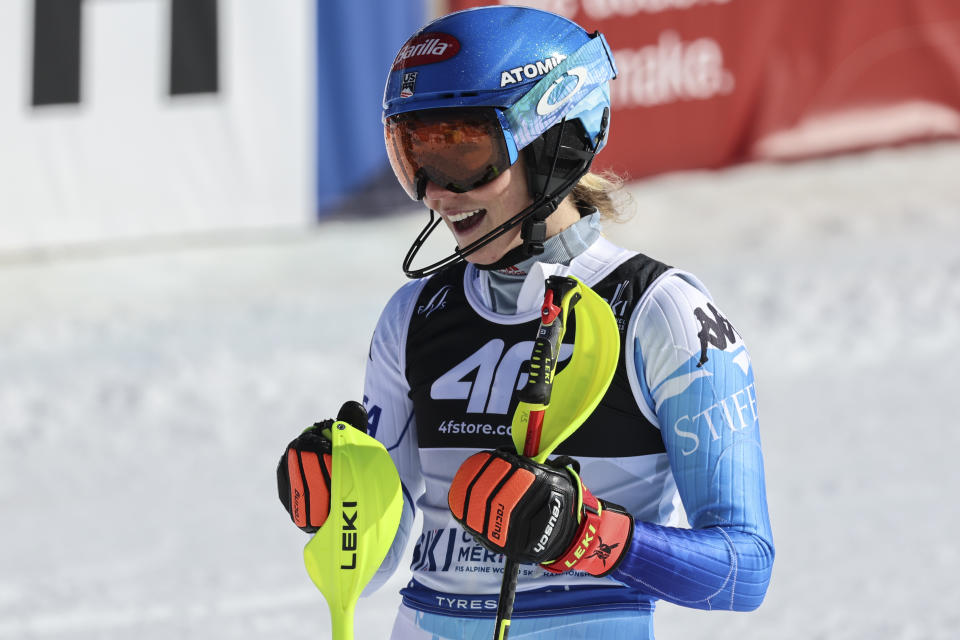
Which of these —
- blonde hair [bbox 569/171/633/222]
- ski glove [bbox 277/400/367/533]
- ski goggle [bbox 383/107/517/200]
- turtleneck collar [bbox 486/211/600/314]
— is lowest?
ski glove [bbox 277/400/367/533]

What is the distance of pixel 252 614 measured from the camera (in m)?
5.12

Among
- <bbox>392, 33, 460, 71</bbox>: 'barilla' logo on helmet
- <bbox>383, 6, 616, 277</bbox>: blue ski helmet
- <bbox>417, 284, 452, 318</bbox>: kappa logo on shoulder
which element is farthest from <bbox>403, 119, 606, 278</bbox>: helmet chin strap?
<bbox>392, 33, 460, 71</bbox>: 'barilla' logo on helmet

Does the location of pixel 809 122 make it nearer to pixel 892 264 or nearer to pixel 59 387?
pixel 892 264

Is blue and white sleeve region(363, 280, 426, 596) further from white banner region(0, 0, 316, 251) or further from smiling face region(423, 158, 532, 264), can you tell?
white banner region(0, 0, 316, 251)

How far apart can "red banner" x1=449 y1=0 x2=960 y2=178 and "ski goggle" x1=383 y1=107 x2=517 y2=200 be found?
704 centimetres

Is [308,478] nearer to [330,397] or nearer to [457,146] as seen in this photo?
[457,146]

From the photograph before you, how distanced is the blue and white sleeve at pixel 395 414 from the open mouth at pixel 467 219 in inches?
10.7

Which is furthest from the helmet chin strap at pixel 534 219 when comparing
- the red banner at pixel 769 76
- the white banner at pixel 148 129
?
the red banner at pixel 769 76

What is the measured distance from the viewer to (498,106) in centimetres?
235

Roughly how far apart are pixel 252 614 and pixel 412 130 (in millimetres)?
3173

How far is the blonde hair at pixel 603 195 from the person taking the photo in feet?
8.63

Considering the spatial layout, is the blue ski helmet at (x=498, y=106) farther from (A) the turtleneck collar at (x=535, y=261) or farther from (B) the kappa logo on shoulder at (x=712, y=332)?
(B) the kappa logo on shoulder at (x=712, y=332)

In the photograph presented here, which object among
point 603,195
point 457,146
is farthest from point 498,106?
point 603,195

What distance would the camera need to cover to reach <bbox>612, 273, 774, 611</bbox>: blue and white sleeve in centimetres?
214
